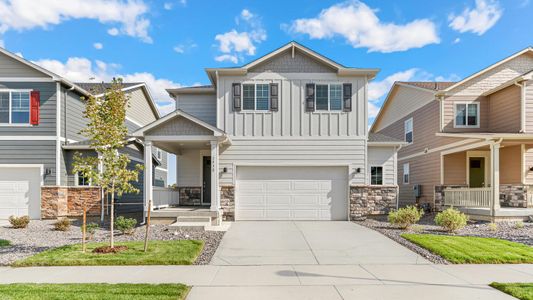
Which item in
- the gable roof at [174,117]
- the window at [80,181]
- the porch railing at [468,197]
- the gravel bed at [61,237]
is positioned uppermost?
the gable roof at [174,117]

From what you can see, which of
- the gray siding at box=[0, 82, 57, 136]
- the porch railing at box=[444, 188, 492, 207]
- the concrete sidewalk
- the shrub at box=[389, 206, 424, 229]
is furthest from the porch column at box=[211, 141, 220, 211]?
the porch railing at box=[444, 188, 492, 207]

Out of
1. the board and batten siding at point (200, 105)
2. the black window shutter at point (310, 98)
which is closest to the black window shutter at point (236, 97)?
the board and batten siding at point (200, 105)

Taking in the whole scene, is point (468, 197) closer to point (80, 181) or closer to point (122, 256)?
point (122, 256)

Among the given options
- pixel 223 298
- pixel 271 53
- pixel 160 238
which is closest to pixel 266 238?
pixel 160 238

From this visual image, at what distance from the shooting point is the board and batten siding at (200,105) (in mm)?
14648

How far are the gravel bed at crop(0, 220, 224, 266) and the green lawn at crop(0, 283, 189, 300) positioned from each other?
1773 millimetres

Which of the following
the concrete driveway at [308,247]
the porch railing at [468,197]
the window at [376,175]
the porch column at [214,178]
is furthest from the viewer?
the window at [376,175]

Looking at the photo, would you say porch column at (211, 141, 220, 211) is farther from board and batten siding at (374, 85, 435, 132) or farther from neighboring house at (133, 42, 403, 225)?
board and batten siding at (374, 85, 435, 132)

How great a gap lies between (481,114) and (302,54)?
9481mm

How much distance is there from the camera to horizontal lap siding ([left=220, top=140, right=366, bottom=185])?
43.3ft

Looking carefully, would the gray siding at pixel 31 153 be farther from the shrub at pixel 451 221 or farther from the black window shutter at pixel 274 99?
the shrub at pixel 451 221

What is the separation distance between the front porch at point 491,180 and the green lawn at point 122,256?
36.2 ft

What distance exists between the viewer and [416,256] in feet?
24.4

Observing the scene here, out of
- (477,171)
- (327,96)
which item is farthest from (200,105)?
(477,171)
